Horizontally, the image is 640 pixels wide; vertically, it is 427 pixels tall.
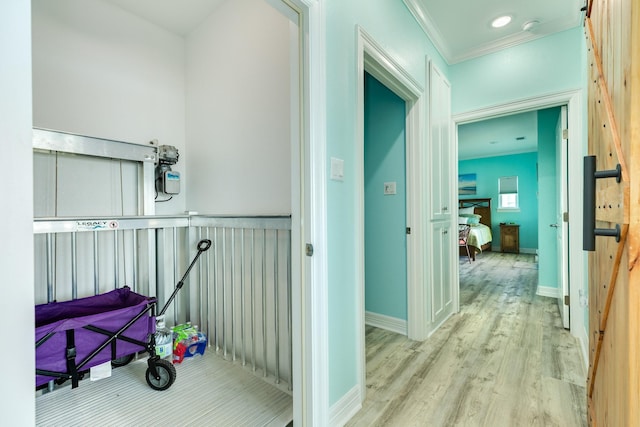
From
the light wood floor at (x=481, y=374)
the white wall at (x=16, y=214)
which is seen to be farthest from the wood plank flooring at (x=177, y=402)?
the white wall at (x=16, y=214)

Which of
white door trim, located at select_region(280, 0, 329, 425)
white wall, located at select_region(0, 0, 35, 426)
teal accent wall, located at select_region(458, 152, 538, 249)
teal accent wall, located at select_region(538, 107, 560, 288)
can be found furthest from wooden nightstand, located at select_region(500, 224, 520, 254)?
white wall, located at select_region(0, 0, 35, 426)

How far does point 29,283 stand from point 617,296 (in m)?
1.35

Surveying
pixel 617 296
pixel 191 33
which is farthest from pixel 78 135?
pixel 617 296

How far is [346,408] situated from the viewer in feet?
4.86

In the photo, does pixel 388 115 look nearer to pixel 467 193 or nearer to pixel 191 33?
pixel 191 33

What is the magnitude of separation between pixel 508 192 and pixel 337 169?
784 centimetres

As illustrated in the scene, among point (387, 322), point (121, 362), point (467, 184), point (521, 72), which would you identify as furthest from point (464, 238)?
point (121, 362)

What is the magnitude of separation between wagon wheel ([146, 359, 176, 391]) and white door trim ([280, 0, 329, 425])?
822 millimetres

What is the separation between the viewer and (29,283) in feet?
1.67

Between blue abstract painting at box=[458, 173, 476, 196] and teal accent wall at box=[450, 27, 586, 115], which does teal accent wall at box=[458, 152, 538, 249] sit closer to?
blue abstract painting at box=[458, 173, 476, 196]

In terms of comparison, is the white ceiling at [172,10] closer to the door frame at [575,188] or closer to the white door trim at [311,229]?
the white door trim at [311,229]

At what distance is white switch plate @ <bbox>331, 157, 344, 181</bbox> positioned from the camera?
1.42 m

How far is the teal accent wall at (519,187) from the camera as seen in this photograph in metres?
7.16

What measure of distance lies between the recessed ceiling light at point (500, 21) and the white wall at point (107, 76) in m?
2.76
